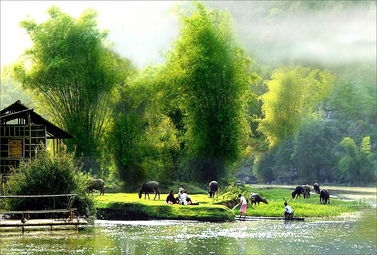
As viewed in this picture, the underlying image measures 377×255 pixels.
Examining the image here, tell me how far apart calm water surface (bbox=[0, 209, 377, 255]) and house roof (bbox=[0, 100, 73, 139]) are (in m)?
10.6

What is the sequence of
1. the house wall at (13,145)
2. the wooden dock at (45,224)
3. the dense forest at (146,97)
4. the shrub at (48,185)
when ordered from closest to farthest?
the wooden dock at (45,224) < the shrub at (48,185) < the house wall at (13,145) < the dense forest at (146,97)

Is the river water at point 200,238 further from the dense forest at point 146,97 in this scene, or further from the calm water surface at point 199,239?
the dense forest at point 146,97

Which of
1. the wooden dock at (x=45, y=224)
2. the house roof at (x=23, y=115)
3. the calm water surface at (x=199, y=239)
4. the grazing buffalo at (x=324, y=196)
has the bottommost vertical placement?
the calm water surface at (x=199, y=239)

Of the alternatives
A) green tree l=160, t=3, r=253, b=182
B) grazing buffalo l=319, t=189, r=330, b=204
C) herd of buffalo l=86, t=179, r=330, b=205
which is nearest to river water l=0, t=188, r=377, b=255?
herd of buffalo l=86, t=179, r=330, b=205

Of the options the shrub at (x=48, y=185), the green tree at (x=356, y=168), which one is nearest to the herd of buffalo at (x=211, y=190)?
the shrub at (x=48, y=185)

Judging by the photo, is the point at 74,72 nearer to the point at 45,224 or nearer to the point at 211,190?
the point at 211,190

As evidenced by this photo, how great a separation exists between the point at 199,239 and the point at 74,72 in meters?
35.6

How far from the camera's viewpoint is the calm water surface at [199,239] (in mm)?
32531

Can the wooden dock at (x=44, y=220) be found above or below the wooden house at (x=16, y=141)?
below

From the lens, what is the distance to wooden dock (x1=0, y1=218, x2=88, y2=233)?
37.4 meters

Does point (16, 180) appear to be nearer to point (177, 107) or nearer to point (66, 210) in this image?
point (66, 210)

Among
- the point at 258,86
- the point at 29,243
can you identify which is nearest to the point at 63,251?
the point at 29,243

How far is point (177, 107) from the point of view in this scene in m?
73.2

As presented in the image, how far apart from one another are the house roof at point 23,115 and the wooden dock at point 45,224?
13012 millimetres
